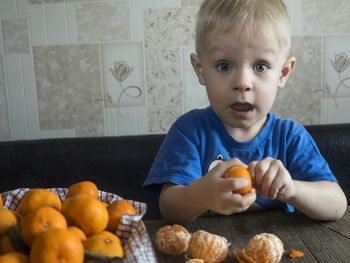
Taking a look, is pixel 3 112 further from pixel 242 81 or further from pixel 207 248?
pixel 207 248

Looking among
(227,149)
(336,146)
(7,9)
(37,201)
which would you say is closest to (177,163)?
(227,149)

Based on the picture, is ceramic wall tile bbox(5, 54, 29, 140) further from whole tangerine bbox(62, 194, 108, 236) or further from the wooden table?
whole tangerine bbox(62, 194, 108, 236)

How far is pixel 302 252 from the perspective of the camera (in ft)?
2.68

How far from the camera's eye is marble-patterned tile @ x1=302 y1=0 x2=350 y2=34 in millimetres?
1968

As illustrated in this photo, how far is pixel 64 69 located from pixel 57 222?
56.3 inches

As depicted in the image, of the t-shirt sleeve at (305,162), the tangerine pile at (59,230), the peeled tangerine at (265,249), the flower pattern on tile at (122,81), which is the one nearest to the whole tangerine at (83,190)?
the tangerine pile at (59,230)

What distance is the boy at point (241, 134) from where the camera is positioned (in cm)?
99

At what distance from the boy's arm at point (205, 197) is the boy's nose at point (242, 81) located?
0.70 feet

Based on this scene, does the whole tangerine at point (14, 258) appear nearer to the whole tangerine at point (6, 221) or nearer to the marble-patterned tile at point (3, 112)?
the whole tangerine at point (6, 221)

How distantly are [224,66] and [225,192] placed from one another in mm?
331

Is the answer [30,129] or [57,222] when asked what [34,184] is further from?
[57,222]

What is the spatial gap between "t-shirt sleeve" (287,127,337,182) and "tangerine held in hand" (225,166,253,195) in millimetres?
343

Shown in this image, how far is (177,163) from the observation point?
44.4 inches

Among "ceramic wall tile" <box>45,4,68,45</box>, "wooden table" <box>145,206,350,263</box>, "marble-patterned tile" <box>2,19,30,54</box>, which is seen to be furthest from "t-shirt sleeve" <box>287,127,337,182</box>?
"marble-patterned tile" <box>2,19,30,54</box>
